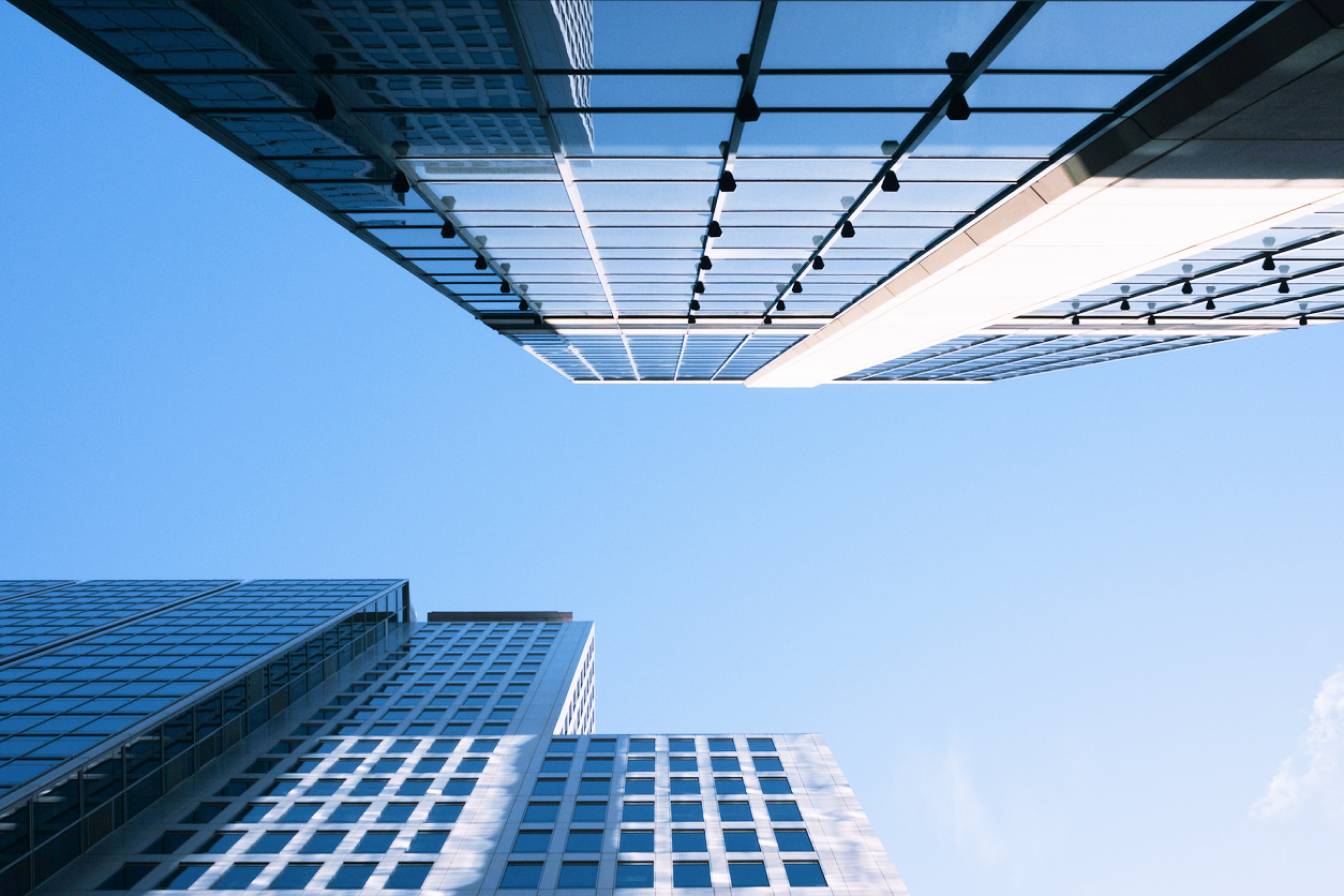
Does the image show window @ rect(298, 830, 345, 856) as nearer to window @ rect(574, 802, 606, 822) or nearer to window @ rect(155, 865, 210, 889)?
window @ rect(155, 865, 210, 889)

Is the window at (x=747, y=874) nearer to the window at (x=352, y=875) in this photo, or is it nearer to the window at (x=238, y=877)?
the window at (x=352, y=875)

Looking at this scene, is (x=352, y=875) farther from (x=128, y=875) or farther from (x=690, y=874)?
(x=690, y=874)

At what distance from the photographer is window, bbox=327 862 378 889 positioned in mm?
29344

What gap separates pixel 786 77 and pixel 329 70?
23.4ft

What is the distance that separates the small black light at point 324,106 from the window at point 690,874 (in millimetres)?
26881

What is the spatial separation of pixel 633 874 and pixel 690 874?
6.86 ft

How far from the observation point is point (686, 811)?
35719mm

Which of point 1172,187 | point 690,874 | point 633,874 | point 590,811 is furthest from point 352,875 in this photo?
point 1172,187

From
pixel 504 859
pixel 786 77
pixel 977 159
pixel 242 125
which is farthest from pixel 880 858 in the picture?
pixel 242 125

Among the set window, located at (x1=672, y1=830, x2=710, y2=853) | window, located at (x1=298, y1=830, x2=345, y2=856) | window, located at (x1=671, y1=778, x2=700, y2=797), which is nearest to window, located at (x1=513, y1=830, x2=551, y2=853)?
window, located at (x1=672, y1=830, x2=710, y2=853)

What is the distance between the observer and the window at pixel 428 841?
32312 mm

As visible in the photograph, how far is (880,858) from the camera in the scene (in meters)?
31.4

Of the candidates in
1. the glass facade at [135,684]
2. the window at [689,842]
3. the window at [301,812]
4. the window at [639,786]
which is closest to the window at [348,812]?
the window at [301,812]

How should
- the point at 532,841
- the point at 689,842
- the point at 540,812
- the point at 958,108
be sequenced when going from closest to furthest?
the point at 958,108, the point at 689,842, the point at 532,841, the point at 540,812
